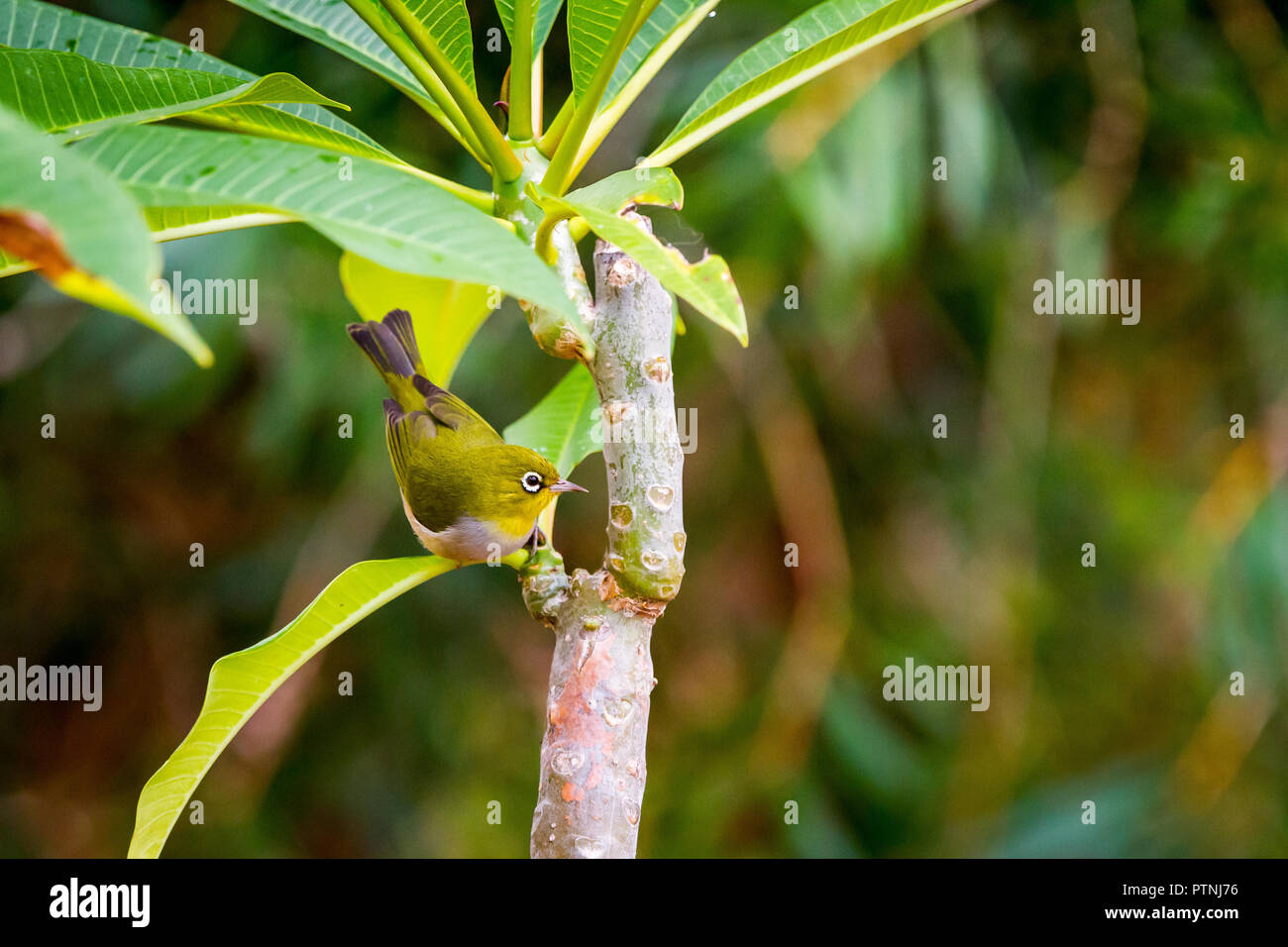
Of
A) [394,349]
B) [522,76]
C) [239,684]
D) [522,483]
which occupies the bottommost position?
[239,684]

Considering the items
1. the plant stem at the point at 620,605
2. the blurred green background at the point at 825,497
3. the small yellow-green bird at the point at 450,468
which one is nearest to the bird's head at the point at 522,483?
the small yellow-green bird at the point at 450,468

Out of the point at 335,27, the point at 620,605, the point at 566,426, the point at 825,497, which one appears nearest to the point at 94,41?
the point at 335,27

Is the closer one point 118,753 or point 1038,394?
point 1038,394

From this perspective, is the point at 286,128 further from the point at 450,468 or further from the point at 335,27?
the point at 450,468

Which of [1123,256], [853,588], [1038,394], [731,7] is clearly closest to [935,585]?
[853,588]

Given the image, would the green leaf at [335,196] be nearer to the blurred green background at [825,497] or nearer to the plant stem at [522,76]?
the plant stem at [522,76]

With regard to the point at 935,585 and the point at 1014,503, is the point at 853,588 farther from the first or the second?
the point at 1014,503
